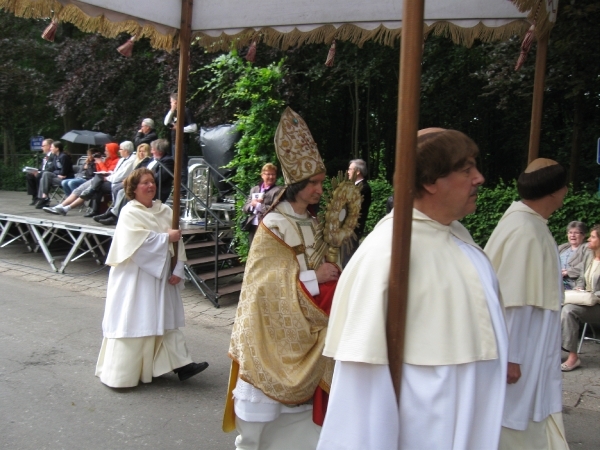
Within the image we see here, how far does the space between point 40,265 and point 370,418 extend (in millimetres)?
10204

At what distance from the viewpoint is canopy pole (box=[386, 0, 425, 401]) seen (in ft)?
6.63

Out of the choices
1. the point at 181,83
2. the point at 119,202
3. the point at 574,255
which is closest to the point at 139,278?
the point at 181,83

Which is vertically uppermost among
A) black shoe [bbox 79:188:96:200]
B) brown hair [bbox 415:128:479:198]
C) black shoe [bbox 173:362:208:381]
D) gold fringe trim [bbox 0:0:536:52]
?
gold fringe trim [bbox 0:0:536:52]

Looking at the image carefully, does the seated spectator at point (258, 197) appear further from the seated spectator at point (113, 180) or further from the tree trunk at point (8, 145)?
the tree trunk at point (8, 145)

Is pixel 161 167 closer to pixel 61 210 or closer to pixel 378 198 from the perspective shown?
pixel 61 210

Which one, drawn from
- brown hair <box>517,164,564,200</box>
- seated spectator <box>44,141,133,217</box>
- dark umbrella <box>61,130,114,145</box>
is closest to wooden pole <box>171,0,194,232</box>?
brown hair <box>517,164,564,200</box>

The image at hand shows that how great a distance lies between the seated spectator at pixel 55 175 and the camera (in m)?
13.1

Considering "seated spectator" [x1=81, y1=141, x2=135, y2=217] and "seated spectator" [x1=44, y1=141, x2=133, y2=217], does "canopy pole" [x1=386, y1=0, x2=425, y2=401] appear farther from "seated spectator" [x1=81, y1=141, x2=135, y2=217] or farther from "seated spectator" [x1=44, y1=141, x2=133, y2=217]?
"seated spectator" [x1=44, y1=141, x2=133, y2=217]

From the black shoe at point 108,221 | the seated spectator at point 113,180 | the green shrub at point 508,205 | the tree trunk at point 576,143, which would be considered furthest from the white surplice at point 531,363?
the seated spectator at point 113,180

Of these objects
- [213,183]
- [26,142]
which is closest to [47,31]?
[213,183]

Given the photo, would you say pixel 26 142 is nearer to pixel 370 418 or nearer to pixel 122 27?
pixel 122 27

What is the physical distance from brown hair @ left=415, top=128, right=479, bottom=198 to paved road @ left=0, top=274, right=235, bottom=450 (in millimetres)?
2896

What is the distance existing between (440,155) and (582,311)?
5093mm

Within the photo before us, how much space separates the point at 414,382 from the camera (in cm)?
206
